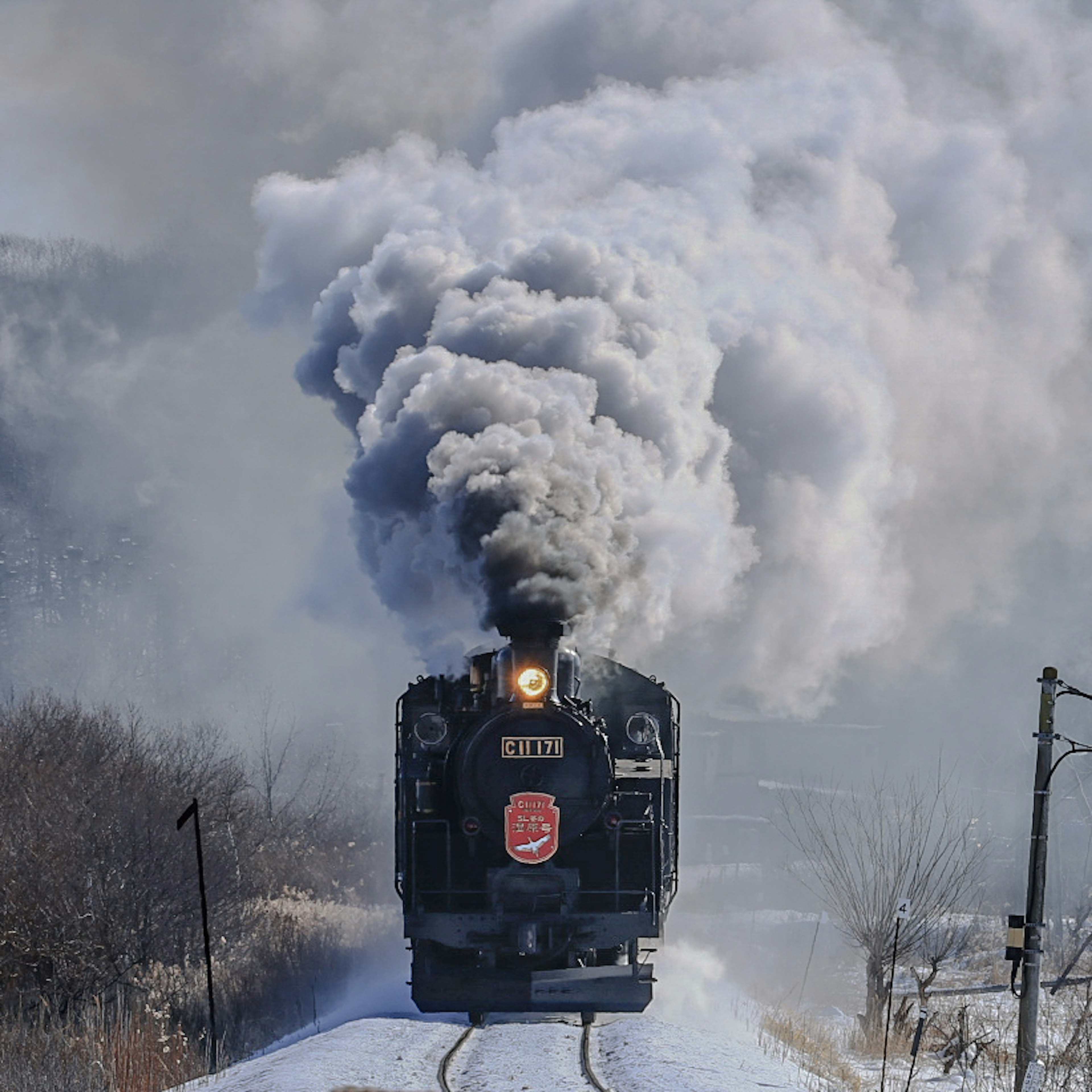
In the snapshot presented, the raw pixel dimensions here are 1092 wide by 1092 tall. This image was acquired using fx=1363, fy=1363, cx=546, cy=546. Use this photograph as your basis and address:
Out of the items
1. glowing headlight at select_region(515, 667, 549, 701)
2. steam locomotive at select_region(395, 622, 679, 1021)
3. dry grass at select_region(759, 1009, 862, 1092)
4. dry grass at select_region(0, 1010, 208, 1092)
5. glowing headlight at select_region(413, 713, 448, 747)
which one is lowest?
dry grass at select_region(759, 1009, 862, 1092)

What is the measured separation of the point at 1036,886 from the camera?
12.6 meters

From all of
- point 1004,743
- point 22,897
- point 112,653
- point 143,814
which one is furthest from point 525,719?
point 112,653

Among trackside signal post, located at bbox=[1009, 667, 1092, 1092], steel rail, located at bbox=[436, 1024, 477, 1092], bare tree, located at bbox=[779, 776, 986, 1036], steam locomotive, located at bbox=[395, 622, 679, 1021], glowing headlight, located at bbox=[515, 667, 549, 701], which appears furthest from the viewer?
bare tree, located at bbox=[779, 776, 986, 1036]

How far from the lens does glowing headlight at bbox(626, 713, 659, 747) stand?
15.7m

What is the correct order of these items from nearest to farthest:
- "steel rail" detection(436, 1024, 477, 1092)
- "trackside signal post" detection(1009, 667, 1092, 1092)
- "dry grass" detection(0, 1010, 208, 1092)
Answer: "steel rail" detection(436, 1024, 477, 1092)
"trackside signal post" detection(1009, 667, 1092, 1092)
"dry grass" detection(0, 1010, 208, 1092)

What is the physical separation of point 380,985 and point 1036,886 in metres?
10.2

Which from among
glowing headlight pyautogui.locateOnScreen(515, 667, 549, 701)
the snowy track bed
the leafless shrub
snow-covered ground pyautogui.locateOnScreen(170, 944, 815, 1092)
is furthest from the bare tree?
the leafless shrub

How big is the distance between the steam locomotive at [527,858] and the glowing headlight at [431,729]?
0.05 feet

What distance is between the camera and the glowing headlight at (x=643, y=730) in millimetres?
15680

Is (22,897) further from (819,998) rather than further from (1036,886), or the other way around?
(819,998)

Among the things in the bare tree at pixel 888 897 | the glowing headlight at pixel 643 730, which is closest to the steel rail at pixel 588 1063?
the glowing headlight at pixel 643 730

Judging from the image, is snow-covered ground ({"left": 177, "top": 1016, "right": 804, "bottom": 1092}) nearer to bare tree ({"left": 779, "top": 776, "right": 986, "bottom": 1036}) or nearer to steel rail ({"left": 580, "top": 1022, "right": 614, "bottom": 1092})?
steel rail ({"left": 580, "top": 1022, "right": 614, "bottom": 1092})

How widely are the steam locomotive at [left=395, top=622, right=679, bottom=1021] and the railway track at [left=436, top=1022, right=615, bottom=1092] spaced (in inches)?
9.1

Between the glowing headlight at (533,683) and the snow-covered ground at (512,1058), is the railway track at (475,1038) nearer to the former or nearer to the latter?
the snow-covered ground at (512,1058)
